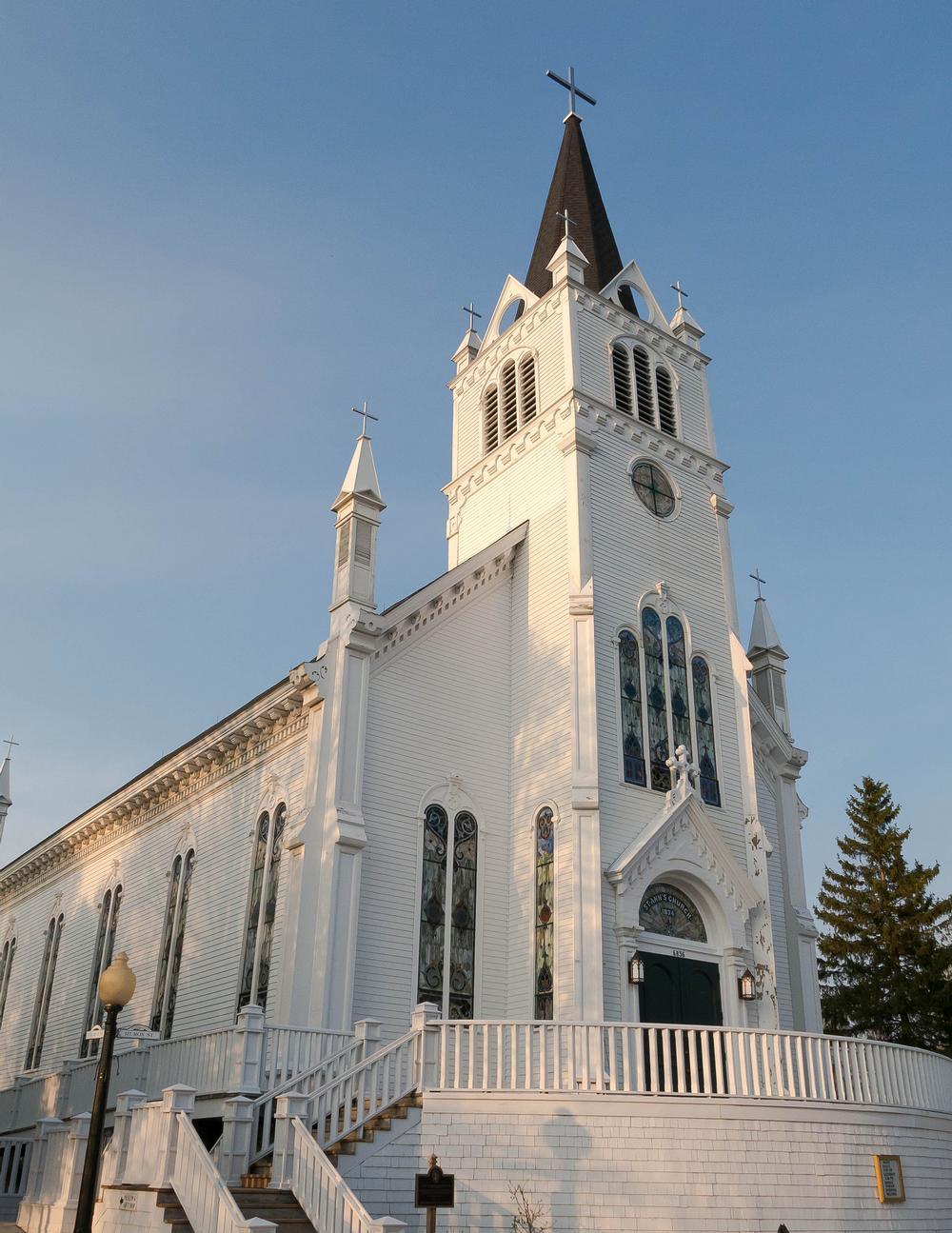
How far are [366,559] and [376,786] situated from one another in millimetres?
4725

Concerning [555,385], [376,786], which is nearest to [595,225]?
A: [555,385]

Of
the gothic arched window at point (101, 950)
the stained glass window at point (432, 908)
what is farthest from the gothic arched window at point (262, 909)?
the gothic arched window at point (101, 950)

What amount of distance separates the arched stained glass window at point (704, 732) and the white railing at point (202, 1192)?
14.9m

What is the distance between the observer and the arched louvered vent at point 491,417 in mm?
30234

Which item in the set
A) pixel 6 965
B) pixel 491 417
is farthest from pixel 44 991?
pixel 491 417

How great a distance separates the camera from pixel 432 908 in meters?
22.0

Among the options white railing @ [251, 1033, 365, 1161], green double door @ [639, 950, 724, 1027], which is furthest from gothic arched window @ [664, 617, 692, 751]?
white railing @ [251, 1033, 365, 1161]

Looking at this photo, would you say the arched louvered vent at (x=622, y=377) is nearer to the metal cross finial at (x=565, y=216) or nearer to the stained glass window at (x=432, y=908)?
the metal cross finial at (x=565, y=216)

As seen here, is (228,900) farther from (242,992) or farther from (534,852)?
(534,852)

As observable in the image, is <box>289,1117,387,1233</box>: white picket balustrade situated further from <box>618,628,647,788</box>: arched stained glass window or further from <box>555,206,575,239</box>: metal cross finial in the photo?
<box>555,206,575,239</box>: metal cross finial

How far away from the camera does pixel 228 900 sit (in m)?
24.9

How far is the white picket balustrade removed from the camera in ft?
39.2

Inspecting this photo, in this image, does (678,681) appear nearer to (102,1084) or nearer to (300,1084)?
(300,1084)

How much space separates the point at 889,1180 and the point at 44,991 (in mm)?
26456
